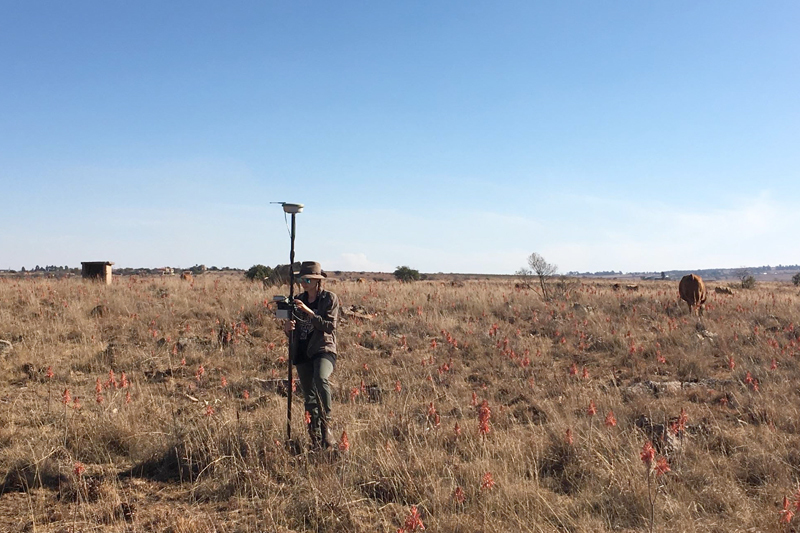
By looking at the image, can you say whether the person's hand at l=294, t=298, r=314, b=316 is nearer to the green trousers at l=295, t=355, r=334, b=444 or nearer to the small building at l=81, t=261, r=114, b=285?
the green trousers at l=295, t=355, r=334, b=444

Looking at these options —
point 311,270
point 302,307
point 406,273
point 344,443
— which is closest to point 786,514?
point 344,443

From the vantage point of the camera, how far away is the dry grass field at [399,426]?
4.01 meters

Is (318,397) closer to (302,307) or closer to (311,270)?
(302,307)

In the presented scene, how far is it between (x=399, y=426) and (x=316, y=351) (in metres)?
1.28

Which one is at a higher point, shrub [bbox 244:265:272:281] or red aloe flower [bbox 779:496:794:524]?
shrub [bbox 244:265:272:281]

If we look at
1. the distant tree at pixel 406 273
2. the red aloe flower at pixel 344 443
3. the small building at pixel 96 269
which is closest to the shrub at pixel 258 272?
the small building at pixel 96 269

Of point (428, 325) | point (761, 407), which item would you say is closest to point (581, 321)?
point (428, 325)

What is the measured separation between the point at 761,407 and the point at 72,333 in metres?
10.9

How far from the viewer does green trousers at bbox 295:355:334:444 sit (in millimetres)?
5121

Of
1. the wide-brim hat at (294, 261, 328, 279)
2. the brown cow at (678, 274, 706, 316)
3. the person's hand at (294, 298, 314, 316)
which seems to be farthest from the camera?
the brown cow at (678, 274, 706, 316)

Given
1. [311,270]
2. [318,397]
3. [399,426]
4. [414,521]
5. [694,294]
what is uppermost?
[311,270]

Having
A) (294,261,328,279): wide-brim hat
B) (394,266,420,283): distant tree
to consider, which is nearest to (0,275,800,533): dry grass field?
(294,261,328,279): wide-brim hat

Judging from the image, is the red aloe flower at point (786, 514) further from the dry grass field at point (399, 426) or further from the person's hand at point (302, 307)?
the person's hand at point (302, 307)

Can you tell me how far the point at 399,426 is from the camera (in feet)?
18.6
